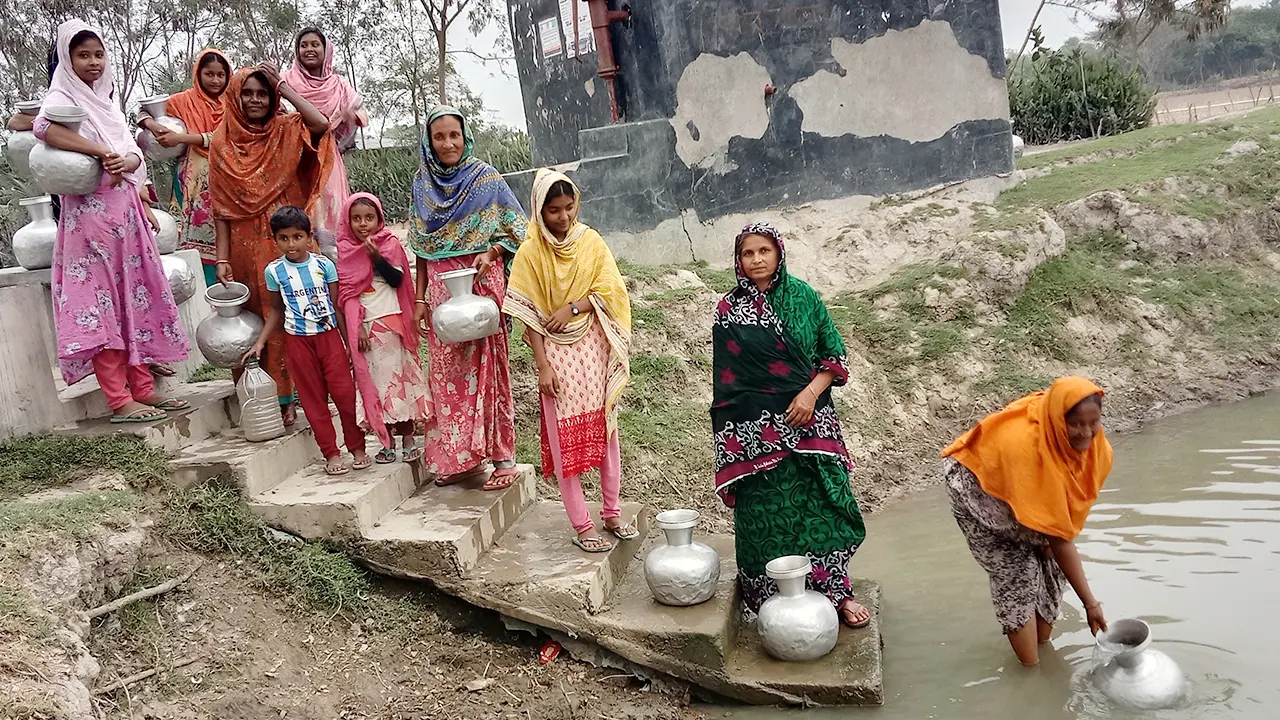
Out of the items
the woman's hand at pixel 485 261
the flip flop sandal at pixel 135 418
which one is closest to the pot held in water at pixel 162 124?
the flip flop sandal at pixel 135 418

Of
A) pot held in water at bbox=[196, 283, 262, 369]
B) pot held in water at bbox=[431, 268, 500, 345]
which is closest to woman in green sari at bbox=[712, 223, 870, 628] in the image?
pot held in water at bbox=[431, 268, 500, 345]

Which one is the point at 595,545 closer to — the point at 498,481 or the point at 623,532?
the point at 623,532

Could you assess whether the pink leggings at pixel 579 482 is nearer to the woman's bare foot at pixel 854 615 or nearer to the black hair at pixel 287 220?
the woman's bare foot at pixel 854 615

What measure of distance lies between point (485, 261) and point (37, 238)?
8.15 ft

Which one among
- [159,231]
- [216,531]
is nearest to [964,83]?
[159,231]

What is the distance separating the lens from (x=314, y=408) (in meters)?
4.55

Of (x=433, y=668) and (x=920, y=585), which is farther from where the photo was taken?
(x=920, y=585)

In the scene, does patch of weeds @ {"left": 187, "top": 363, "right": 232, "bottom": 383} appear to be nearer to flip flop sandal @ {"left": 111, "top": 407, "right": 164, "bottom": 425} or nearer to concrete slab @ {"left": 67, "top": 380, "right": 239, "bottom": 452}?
concrete slab @ {"left": 67, "top": 380, "right": 239, "bottom": 452}

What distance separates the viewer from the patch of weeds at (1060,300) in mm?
7781

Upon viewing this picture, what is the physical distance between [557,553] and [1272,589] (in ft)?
10.2

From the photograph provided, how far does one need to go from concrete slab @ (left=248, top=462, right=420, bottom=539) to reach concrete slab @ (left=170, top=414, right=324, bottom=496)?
0.23ft

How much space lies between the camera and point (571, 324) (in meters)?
4.04

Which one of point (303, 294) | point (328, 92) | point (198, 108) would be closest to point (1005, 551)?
point (303, 294)

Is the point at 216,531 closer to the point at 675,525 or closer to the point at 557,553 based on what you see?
the point at 557,553
